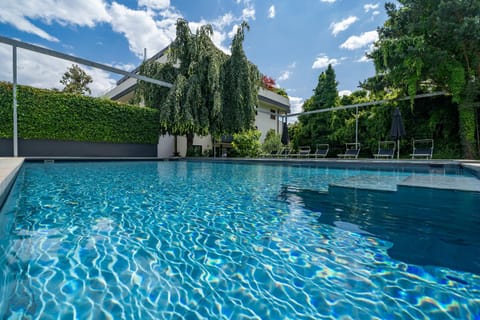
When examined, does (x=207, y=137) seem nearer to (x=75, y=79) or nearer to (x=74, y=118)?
(x=74, y=118)

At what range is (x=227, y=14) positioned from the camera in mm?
14266

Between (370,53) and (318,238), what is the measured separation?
11471mm

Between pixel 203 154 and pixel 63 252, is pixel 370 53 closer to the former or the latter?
pixel 203 154

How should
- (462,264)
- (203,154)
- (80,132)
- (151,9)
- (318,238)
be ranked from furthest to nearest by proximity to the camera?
(203,154) < (151,9) < (80,132) < (318,238) < (462,264)

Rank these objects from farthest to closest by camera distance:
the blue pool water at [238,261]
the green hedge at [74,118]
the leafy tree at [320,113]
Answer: the leafy tree at [320,113] < the green hedge at [74,118] < the blue pool water at [238,261]

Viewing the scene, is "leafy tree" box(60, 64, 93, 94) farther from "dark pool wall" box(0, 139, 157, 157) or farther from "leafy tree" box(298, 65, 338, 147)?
"leafy tree" box(298, 65, 338, 147)

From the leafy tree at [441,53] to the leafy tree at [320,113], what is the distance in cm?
502

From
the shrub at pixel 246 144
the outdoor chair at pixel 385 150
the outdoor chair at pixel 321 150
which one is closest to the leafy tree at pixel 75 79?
the shrub at pixel 246 144

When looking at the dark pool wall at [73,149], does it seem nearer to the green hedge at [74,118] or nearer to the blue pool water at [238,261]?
the green hedge at [74,118]

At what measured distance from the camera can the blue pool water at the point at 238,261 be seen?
1.26 metres

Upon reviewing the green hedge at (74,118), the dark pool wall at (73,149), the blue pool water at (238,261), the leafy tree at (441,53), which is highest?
the leafy tree at (441,53)

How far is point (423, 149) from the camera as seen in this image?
991 centimetres

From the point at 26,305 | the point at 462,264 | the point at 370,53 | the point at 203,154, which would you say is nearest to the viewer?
the point at 26,305

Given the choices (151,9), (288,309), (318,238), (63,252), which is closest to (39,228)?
(63,252)
